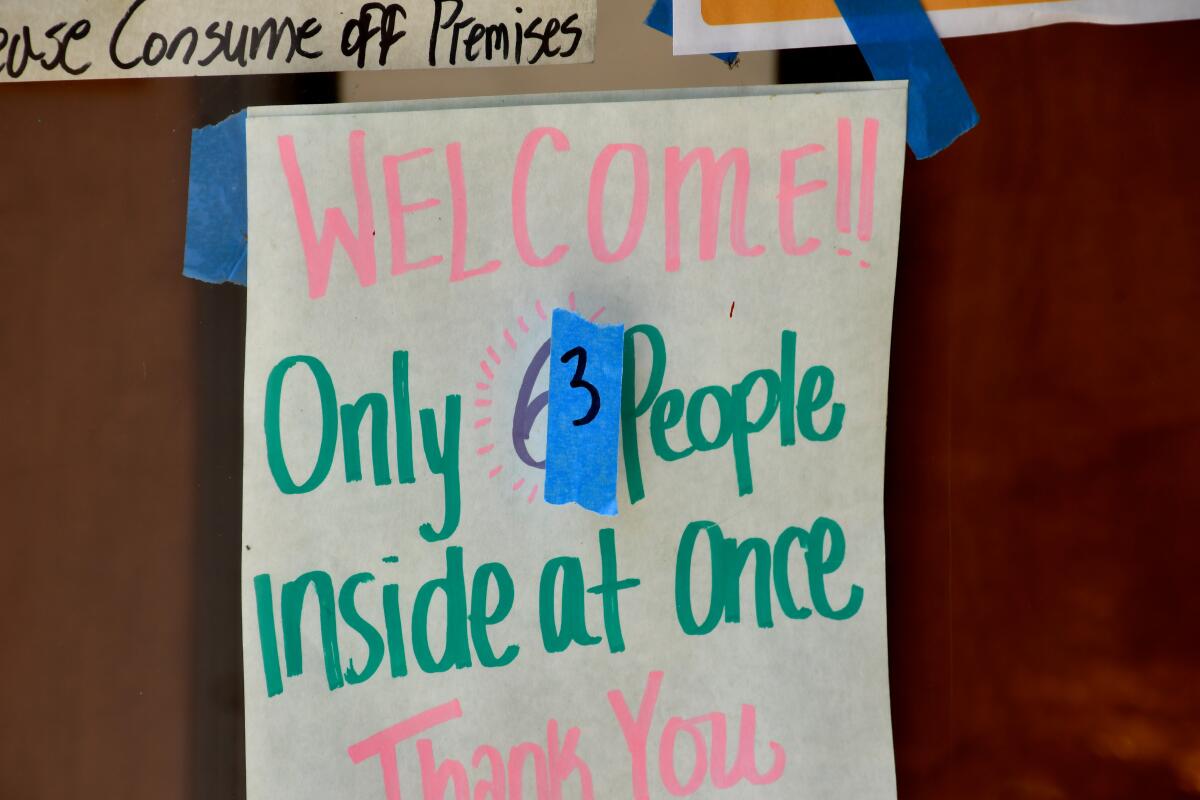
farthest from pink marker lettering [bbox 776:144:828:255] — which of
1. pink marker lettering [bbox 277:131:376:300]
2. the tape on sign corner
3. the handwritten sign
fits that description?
pink marker lettering [bbox 277:131:376:300]

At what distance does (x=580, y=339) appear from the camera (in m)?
0.50

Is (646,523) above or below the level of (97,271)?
below

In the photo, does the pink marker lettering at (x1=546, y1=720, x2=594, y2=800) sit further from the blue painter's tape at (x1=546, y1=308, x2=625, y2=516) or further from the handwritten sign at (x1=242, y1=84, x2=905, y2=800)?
the blue painter's tape at (x1=546, y1=308, x2=625, y2=516)

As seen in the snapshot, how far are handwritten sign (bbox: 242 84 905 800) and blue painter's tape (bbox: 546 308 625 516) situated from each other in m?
0.01

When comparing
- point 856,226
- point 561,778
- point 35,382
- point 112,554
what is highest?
point 856,226

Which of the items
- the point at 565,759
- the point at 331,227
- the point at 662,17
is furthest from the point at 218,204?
the point at 565,759

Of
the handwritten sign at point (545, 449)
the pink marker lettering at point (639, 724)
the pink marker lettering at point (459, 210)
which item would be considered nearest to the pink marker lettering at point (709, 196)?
the handwritten sign at point (545, 449)

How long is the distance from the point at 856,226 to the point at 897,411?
113 mm

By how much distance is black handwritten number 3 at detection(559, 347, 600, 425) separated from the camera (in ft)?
1.64

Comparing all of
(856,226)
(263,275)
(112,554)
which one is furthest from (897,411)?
(112,554)

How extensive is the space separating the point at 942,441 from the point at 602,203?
0.81 feet

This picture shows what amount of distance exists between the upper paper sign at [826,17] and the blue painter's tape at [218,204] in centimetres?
28

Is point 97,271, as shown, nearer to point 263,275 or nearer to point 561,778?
point 263,275

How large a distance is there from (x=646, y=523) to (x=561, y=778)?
0.16 m
